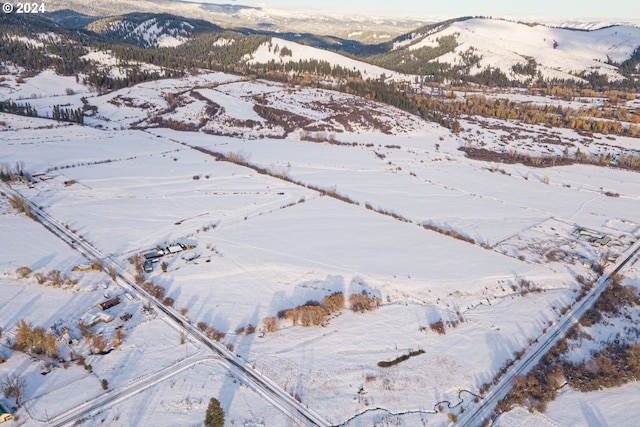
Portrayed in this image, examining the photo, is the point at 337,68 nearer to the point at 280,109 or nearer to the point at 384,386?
the point at 280,109

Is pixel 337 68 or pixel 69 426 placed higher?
pixel 337 68

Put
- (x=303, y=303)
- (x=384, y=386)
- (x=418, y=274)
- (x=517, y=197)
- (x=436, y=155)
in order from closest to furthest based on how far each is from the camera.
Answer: (x=384, y=386) < (x=303, y=303) < (x=418, y=274) < (x=517, y=197) < (x=436, y=155)

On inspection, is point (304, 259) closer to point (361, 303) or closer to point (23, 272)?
point (361, 303)

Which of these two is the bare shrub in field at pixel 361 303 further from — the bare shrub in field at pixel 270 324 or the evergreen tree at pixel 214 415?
the evergreen tree at pixel 214 415

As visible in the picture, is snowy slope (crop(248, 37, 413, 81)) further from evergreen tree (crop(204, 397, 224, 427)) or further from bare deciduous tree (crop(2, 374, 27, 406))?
evergreen tree (crop(204, 397, 224, 427))

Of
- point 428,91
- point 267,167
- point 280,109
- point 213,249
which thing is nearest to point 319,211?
point 213,249

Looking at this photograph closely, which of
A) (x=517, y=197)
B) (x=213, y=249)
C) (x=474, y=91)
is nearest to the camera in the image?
(x=213, y=249)

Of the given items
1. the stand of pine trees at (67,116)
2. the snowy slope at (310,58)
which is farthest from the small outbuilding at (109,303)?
the snowy slope at (310,58)
